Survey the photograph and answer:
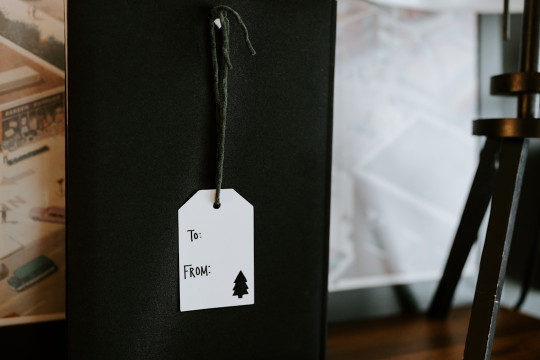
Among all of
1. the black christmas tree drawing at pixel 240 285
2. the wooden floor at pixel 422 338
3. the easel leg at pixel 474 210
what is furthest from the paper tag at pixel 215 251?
the easel leg at pixel 474 210

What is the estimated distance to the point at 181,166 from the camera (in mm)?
501

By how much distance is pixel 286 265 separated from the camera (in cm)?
55

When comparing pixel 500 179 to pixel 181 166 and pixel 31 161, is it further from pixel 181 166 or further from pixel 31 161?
pixel 31 161

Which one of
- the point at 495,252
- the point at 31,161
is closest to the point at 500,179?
the point at 495,252

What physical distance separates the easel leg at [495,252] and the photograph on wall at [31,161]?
0.48m

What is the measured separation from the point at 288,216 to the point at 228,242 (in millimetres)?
73

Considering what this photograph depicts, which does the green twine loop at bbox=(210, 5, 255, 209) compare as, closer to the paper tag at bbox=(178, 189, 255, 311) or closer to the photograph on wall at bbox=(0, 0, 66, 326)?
the paper tag at bbox=(178, 189, 255, 311)

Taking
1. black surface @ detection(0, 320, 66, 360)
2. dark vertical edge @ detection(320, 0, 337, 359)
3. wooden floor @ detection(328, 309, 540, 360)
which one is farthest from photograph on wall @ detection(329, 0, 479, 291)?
Answer: black surface @ detection(0, 320, 66, 360)

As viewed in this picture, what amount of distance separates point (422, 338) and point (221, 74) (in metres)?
0.47

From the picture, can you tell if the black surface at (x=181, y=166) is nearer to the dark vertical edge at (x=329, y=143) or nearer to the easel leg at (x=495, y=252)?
the dark vertical edge at (x=329, y=143)

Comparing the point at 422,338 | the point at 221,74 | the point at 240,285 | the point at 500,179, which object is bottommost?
the point at 422,338

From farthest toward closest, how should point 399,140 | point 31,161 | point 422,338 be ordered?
1. point 399,140
2. point 422,338
3. point 31,161

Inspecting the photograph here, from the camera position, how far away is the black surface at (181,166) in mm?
475

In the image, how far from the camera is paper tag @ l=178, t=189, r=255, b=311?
51cm
